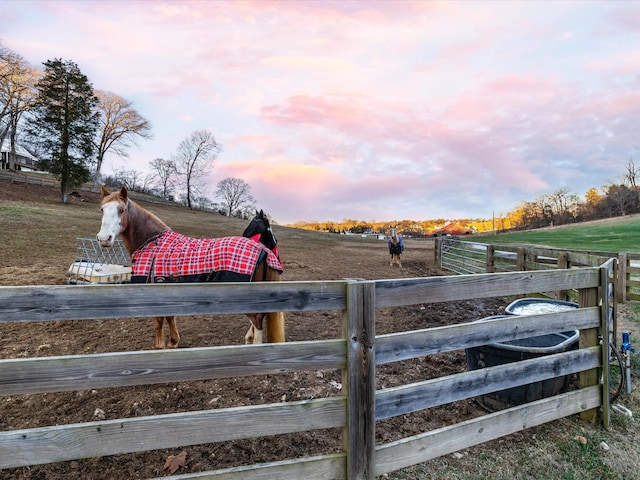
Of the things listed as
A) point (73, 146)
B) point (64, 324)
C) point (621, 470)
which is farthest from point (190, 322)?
point (73, 146)

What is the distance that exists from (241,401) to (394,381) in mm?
1648

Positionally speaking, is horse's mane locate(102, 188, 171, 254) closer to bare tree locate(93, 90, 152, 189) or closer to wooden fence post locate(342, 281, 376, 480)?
Result: wooden fence post locate(342, 281, 376, 480)

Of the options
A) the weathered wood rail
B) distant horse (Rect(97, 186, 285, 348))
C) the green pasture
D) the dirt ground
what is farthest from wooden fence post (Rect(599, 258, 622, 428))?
the green pasture

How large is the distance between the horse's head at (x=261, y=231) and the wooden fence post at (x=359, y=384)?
8.55 feet

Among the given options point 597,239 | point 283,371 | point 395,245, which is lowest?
point 283,371

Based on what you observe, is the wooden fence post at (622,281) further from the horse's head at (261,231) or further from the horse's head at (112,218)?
the horse's head at (112,218)

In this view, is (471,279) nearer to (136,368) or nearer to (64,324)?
(136,368)

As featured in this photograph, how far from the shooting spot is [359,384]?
1.98m

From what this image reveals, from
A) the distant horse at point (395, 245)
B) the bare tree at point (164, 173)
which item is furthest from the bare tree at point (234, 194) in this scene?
the distant horse at point (395, 245)

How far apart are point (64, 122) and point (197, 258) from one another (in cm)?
3084

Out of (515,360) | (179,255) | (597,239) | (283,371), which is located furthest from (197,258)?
(597,239)

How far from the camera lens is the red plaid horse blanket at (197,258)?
387cm

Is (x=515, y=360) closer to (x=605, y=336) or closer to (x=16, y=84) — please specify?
(x=605, y=336)

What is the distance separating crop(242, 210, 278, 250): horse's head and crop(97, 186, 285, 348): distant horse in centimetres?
34
